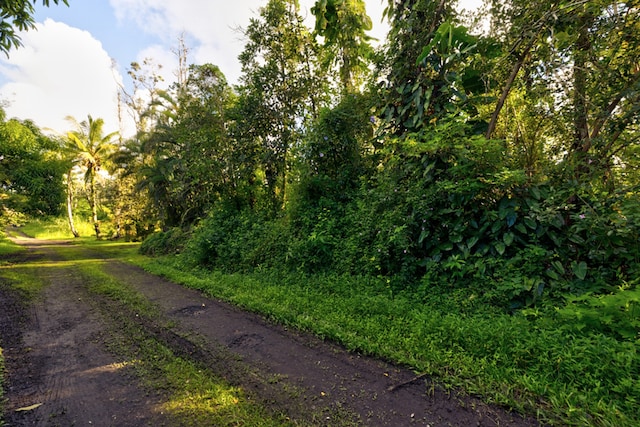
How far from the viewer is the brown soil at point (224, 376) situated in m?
2.15

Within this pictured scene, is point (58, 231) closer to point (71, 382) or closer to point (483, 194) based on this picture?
point (71, 382)

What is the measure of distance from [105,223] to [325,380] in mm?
32850

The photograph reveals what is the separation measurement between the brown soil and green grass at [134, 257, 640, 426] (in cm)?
18

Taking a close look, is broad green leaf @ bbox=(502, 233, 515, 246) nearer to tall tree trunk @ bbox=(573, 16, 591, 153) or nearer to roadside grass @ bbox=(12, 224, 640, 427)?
roadside grass @ bbox=(12, 224, 640, 427)

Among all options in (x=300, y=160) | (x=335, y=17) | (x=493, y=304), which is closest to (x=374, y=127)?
(x=300, y=160)

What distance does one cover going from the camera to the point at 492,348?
279cm

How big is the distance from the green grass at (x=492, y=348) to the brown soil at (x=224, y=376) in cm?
18

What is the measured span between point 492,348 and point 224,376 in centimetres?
246

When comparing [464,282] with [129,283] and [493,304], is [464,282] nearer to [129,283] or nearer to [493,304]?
[493,304]

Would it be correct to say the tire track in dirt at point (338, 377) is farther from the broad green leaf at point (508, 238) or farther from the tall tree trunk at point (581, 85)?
the tall tree trunk at point (581, 85)

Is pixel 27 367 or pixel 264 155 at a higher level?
pixel 264 155

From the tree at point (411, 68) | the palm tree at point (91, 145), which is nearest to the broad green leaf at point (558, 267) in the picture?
the tree at point (411, 68)

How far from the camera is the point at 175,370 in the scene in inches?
110

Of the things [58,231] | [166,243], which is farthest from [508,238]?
[58,231]
